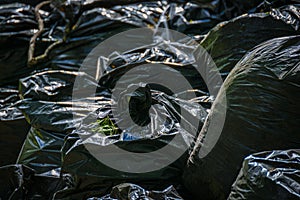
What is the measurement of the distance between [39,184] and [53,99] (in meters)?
0.36

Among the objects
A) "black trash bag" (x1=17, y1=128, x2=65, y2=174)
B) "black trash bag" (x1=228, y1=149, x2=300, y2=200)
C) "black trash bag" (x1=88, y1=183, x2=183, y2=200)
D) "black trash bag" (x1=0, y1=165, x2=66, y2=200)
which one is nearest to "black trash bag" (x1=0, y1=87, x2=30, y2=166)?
"black trash bag" (x1=17, y1=128, x2=65, y2=174)

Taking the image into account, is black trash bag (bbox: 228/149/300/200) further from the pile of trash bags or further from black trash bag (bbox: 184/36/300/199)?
black trash bag (bbox: 184/36/300/199)

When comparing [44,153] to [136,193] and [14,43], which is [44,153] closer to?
[136,193]

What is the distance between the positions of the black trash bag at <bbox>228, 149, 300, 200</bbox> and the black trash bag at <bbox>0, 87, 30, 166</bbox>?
3.61 feet

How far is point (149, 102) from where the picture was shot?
51.8 inches

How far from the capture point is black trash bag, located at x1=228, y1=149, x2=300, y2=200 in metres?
0.86

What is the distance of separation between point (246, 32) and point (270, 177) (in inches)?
30.4

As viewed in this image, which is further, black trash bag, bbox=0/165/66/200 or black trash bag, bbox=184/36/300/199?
black trash bag, bbox=0/165/66/200

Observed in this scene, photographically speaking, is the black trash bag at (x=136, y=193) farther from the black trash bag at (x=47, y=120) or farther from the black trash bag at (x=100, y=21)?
the black trash bag at (x=100, y=21)

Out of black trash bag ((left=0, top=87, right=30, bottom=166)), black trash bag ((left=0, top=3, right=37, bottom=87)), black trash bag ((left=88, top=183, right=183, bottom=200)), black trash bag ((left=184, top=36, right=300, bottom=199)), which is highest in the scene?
black trash bag ((left=184, top=36, right=300, bottom=199))

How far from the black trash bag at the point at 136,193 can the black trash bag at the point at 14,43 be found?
123 centimetres

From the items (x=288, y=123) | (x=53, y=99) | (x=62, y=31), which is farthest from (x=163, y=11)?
(x=288, y=123)

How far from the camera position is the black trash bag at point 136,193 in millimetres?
1092

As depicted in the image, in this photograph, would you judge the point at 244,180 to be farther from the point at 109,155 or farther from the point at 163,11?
the point at 163,11
